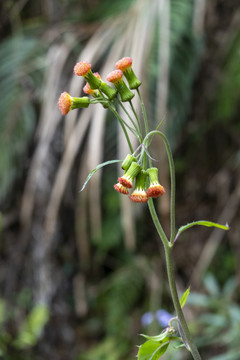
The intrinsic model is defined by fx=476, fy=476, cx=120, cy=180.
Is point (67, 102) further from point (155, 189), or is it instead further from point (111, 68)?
point (111, 68)

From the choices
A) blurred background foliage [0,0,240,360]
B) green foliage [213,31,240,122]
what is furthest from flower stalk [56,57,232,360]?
green foliage [213,31,240,122]

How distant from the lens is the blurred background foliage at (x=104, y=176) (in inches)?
83.8

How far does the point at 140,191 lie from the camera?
586 millimetres

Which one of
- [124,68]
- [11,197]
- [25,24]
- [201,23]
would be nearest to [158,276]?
[11,197]

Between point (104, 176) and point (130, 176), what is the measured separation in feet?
5.96

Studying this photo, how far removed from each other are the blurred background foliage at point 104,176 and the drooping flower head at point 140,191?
134cm

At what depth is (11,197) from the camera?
267 cm

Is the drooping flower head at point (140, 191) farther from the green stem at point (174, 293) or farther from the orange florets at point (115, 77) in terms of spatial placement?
the orange florets at point (115, 77)

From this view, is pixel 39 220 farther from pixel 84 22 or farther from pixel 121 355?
pixel 84 22

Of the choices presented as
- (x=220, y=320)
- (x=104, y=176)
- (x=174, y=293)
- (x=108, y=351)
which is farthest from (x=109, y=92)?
(x=108, y=351)

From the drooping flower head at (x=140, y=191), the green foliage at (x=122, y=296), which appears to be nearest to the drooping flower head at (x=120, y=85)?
the drooping flower head at (x=140, y=191)

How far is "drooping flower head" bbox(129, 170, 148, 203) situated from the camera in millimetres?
576

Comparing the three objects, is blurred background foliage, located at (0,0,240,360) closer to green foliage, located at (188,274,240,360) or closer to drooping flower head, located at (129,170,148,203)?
green foliage, located at (188,274,240,360)

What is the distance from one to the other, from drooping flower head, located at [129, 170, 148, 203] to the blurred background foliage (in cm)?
134
